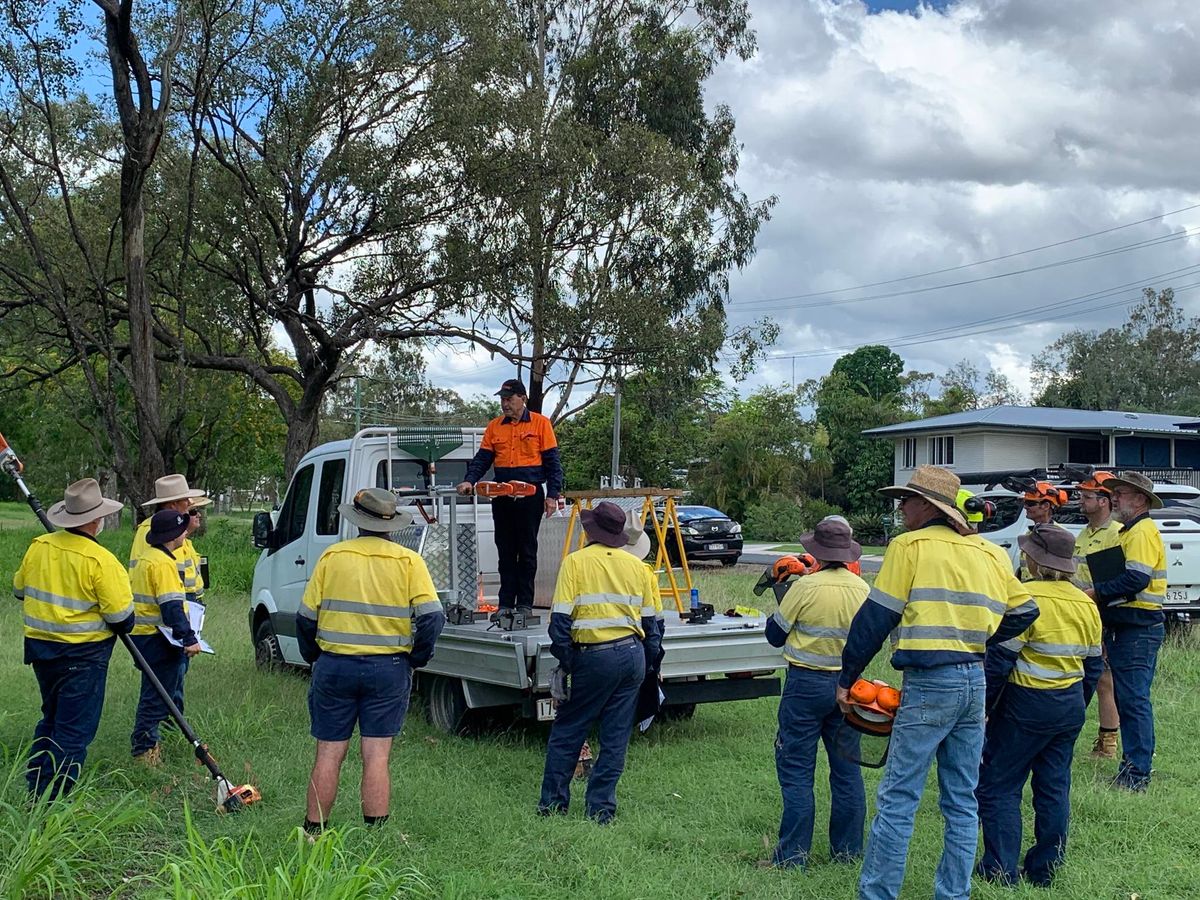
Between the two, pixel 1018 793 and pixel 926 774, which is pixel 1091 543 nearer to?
pixel 1018 793

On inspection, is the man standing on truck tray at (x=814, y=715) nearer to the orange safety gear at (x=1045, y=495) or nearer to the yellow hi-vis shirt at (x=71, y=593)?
the orange safety gear at (x=1045, y=495)

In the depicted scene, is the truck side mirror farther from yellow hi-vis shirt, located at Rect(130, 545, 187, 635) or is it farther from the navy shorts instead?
the navy shorts

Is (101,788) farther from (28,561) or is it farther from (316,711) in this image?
(316,711)

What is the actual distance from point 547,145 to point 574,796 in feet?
52.3

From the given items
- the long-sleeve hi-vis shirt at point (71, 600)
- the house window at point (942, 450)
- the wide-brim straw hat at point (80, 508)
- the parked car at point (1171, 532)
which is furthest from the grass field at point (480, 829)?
the house window at point (942, 450)

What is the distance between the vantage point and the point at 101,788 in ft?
22.1

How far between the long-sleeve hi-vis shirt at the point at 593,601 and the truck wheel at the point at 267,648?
518 centimetres

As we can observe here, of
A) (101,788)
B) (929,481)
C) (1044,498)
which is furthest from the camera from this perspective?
(1044,498)

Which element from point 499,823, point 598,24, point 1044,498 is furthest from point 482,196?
point 499,823

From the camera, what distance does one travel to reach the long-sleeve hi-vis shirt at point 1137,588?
6949 mm

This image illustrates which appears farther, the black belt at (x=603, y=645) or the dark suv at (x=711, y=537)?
the dark suv at (x=711, y=537)

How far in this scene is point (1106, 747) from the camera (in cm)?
758

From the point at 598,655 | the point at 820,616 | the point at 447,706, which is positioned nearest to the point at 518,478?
the point at 447,706

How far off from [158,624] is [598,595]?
9.94 ft
